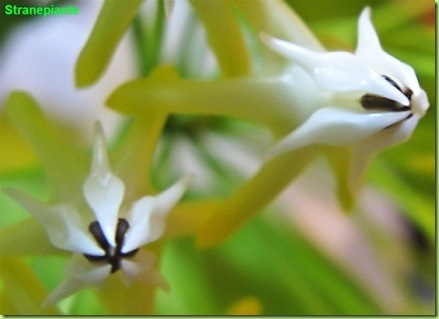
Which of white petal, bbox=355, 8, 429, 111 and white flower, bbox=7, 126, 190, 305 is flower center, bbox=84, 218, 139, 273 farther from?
white petal, bbox=355, 8, 429, 111

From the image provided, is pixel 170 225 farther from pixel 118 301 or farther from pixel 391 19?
pixel 391 19

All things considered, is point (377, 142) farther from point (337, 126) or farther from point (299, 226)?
point (299, 226)

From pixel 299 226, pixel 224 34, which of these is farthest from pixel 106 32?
pixel 299 226

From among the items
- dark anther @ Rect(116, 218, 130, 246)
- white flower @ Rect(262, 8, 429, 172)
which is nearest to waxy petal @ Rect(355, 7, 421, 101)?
white flower @ Rect(262, 8, 429, 172)

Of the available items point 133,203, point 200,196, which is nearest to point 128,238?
point 133,203

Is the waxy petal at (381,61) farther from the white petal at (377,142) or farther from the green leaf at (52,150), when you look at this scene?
the green leaf at (52,150)

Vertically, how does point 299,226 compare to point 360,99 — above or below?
below

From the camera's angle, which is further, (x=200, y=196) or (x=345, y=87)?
(x=200, y=196)
